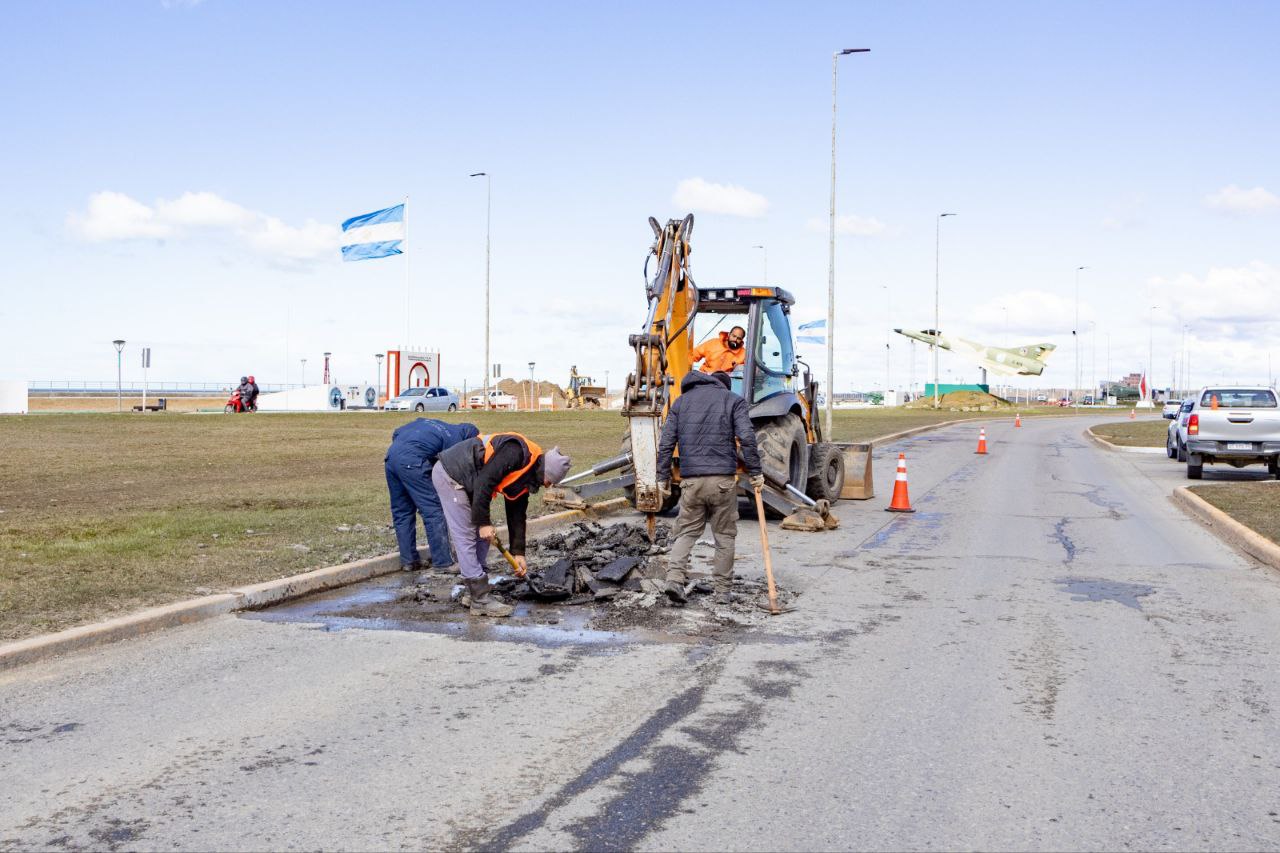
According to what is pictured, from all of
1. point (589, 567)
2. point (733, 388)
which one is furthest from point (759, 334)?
point (589, 567)

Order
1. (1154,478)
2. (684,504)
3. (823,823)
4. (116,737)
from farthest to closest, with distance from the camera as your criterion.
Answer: (1154,478)
(684,504)
(116,737)
(823,823)

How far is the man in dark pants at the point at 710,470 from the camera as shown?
8805 millimetres

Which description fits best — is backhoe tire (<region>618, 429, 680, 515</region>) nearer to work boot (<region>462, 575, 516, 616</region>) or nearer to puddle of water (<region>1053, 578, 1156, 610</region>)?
work boot (<region>462, 575, 516, 616</region>)

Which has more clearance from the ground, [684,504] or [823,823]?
[684,504]

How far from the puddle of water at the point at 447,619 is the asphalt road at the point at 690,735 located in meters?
0.17

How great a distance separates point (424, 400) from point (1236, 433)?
37.0 meters

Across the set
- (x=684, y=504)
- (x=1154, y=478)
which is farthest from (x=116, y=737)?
(x=1154, y=478)

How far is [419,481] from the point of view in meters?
10.0

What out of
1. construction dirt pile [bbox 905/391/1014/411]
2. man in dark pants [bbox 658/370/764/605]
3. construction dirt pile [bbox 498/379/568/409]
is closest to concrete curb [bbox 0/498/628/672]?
man in dark pants [bbox 658/370/764/605]

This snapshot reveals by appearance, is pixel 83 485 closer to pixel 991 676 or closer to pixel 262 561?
pixel 262 561

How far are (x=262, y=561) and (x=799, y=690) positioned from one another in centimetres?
561

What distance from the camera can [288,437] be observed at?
30141mm

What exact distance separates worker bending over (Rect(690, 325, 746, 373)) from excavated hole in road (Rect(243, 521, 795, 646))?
1.83 metres

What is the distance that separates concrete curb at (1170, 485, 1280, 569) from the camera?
11.8m
